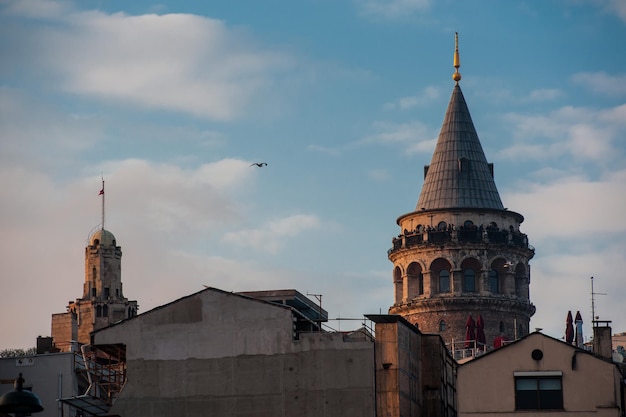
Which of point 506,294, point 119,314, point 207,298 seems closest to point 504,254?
point 506,294

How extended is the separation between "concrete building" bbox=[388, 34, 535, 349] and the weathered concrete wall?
7190 cm

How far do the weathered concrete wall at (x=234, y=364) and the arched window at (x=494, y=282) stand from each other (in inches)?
2980

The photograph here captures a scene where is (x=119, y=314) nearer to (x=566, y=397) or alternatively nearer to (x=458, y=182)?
(x=458, y=182)

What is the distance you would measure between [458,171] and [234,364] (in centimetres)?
7926

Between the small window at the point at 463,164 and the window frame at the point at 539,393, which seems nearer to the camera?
the window frame at the point at 539,393

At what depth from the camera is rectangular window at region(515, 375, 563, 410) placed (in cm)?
7344

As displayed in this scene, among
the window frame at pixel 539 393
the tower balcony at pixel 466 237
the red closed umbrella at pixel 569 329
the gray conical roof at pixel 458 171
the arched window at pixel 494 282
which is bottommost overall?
the window frame at pixel 539 393

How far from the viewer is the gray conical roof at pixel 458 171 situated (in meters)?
152

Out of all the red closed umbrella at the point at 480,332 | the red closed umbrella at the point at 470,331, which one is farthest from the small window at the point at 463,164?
the red closed umbrella at the point at 470,331

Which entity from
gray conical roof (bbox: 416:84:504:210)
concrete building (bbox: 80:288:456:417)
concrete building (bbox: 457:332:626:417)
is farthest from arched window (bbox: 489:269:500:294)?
concrete building (bbox: 457:332:626:417)

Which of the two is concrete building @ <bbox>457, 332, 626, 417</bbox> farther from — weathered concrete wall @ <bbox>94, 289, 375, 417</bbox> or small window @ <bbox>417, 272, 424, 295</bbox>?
small window @ <bbox>417, 272, 424, 295</bbox>

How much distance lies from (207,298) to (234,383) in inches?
152

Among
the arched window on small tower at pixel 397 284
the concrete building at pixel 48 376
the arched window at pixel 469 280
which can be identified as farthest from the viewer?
the arched window on small tower at pixel 397 284

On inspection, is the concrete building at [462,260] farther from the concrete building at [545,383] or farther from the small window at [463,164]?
the concrete building at [545,383]
